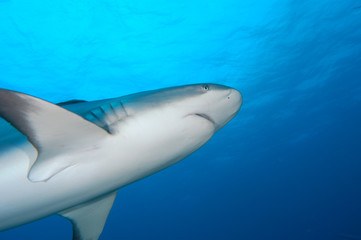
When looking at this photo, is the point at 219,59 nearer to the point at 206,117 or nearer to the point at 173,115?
the point at 206,117

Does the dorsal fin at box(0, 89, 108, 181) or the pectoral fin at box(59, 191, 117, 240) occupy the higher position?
the dorsal fin at box(0, 89, 108, 181)

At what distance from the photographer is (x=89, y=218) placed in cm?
290

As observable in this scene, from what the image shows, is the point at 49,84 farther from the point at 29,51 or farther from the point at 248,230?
the point at 248,230

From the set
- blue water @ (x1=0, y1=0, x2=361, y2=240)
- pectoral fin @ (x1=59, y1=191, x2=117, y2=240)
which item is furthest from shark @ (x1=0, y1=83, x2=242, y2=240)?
blue water @ (x1=0, y1=0, x2=361, y2=240)

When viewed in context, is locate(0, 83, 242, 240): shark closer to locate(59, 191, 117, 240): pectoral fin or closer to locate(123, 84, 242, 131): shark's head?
locate(123, 84, 242, 131): shark's head

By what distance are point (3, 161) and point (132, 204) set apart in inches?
1666

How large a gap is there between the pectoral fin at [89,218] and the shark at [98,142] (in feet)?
2.58

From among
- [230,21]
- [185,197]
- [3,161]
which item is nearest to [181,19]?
[230,21]

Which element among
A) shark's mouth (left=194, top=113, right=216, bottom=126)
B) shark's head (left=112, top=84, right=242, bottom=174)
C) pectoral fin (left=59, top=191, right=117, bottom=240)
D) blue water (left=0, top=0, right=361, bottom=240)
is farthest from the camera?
blue water (left=0, top=0, right=361, bottom=240)

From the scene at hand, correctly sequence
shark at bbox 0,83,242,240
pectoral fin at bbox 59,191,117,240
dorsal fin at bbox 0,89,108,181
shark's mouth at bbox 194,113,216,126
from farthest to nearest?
pectoral fin at bbox 59,191,117,240 → shark's mouth at bbox 194,113,216,126 → shark at bbox 0,83,242,240 → dorsal fin at bbox 0,89,108,181

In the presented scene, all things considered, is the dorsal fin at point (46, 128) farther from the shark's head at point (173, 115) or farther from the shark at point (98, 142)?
the shark's head at point (173, 115)

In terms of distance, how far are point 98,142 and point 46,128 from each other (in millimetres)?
380

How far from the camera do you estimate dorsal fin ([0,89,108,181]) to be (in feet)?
4.50

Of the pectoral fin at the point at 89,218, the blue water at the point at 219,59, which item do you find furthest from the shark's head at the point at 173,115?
the blue water at the point at 219,59
